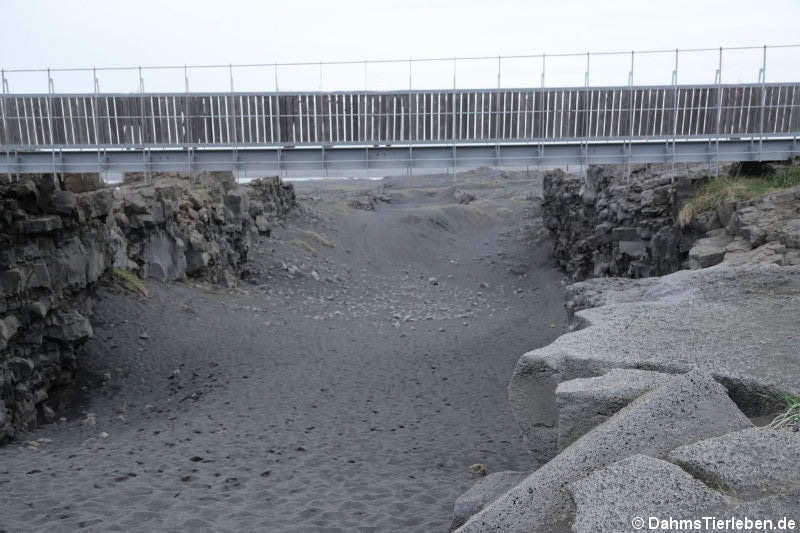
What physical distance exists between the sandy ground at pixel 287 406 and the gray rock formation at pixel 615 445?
3.06m

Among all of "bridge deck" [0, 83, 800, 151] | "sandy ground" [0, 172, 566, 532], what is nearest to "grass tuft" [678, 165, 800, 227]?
"bridge deck" [0, 83, 800, 151]

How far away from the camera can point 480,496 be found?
5629 millimetres

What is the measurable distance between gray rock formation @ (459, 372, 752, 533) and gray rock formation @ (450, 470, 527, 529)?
1425 mm

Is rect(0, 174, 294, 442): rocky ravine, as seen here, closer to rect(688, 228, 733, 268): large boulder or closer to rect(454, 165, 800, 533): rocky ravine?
rect(454, 165, 800, 533): rocky ravine

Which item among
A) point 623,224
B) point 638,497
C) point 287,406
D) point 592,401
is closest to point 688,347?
point 592,401

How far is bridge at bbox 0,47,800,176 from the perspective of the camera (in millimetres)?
14523

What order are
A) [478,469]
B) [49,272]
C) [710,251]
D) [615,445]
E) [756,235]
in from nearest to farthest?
1. [615,445]
2. [478,469]
3. [756,235]
4. [710,251]
5. [49,272]

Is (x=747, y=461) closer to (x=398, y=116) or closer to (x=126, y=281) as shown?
(x=398, y=116)

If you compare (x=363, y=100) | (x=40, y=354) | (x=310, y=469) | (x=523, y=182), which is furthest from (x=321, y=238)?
(x=523, y=182)

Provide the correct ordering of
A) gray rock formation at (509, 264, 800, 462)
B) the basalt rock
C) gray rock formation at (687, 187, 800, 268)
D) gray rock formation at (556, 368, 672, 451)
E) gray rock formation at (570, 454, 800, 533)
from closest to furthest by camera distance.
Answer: gray rock formation at (570, 454, 800, 533) → gray rock formation at (556, 368, 672, 451) → gray rock formation at (509, 264, 800, 462) → gray rock formation at (687, 187, 800, 268) → the basalt rock

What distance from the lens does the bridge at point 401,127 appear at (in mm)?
14523

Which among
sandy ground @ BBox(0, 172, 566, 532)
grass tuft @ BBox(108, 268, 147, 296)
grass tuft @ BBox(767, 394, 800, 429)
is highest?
grass tuft @ BBox(767, 394, 800, 429)

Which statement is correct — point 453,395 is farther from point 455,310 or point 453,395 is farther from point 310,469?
point 455,310

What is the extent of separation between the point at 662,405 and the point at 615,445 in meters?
0.51
